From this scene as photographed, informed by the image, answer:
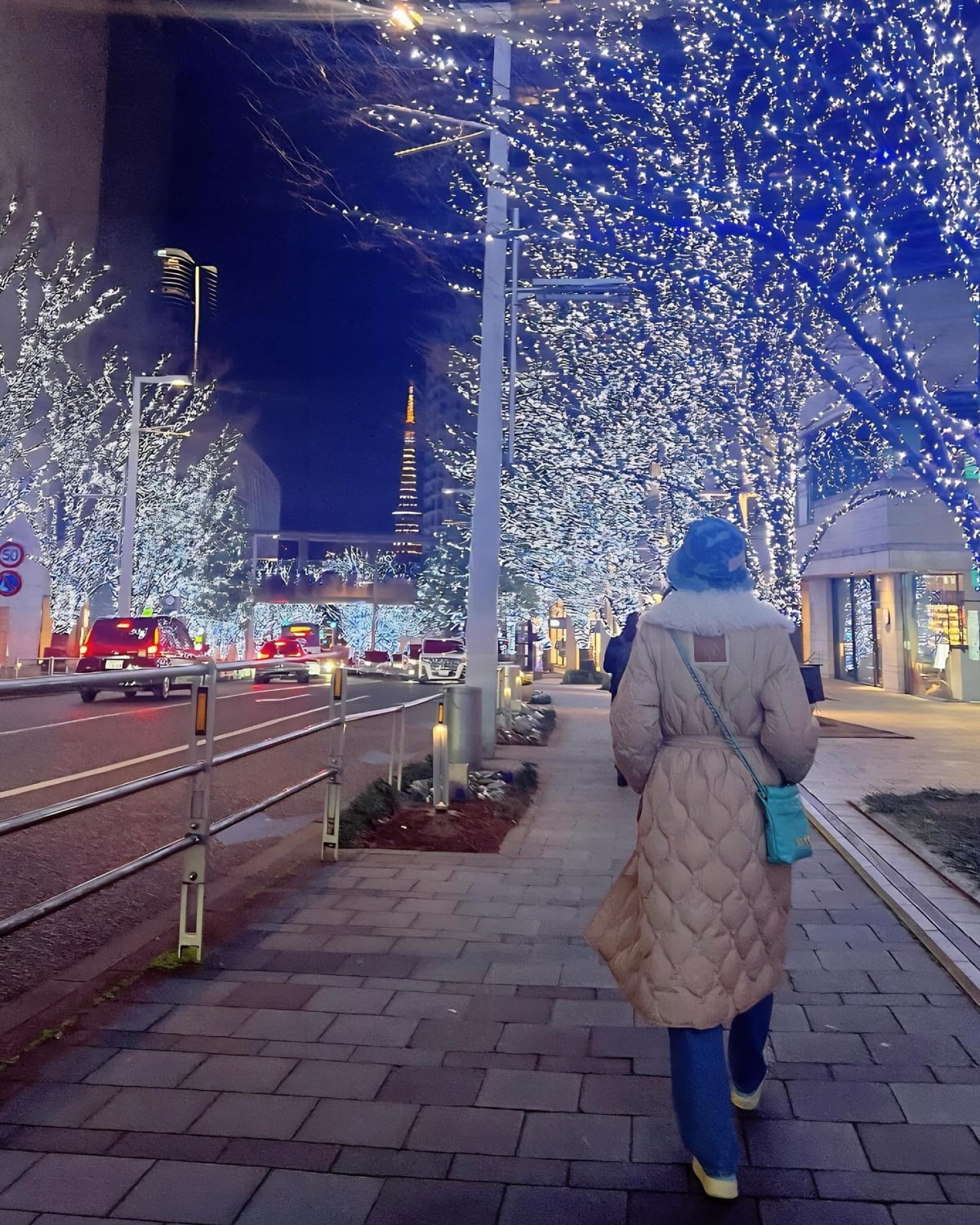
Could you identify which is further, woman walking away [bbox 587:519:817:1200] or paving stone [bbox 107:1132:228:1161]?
paving stone [bbox 107:1132:228:1161]

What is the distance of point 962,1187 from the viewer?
2.88 m

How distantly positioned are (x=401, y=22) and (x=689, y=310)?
27.4 ft

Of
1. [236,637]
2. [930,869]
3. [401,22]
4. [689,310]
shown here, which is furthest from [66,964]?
[236,637]

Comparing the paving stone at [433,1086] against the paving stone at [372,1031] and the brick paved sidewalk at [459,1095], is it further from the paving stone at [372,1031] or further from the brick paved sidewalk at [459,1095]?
the paving stone at [372,1031]

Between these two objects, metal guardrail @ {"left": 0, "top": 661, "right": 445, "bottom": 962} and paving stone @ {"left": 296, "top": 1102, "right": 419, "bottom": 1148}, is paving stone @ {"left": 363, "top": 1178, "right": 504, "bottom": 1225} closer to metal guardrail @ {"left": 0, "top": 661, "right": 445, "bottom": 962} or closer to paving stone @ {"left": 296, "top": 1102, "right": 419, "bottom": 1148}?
paving stone @ {"left": 296, "top": 1102, "right": 419, "bottom": 1148}

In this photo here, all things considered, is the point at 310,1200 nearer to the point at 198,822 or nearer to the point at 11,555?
the point at 198,822

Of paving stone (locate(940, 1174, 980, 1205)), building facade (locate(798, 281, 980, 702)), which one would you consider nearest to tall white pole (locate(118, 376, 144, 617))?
building facade (locate(798, 281, 980, 702))

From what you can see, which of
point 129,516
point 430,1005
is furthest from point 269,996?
point 129,516

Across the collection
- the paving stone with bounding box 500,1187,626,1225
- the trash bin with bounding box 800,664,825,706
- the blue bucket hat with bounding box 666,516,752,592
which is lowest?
the paving stone with bounding box 500,1187,626,1225

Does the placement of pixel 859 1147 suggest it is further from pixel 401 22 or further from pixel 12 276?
pixel 12 276

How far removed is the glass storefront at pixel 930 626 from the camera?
2805cm

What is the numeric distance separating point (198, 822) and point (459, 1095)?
81.0 inches

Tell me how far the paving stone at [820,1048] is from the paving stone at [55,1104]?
2.38m

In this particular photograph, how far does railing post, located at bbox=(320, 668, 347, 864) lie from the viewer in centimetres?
723
